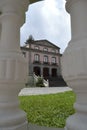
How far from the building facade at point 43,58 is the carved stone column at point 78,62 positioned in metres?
24.2

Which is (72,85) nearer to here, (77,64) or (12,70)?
(77,64)

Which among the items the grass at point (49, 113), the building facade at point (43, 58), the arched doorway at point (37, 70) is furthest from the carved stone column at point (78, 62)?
the arched doorway at point (37, 70)

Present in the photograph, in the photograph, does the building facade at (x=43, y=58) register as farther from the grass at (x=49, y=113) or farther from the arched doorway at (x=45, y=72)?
the grass at (x=49, y=113)

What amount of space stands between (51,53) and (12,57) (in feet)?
89.2

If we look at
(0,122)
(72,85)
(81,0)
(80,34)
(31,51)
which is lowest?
(0,122)

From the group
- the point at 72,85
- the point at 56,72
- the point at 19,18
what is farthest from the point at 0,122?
the point at 56,72

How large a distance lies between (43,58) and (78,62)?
→ 27245 millimetres

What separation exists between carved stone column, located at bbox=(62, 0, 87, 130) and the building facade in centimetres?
2421

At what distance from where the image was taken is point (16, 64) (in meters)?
0.65

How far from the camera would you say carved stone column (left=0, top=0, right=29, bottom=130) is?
2.23 ft

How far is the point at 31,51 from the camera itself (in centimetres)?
2512

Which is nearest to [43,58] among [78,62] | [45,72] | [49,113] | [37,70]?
[37,70]

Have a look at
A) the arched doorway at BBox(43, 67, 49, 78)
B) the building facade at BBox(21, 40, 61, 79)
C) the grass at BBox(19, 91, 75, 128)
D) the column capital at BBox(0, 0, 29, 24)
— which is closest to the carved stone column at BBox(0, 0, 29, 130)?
the column capital at BBox(0, 0, 29, 24)

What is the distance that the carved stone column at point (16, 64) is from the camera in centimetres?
68
